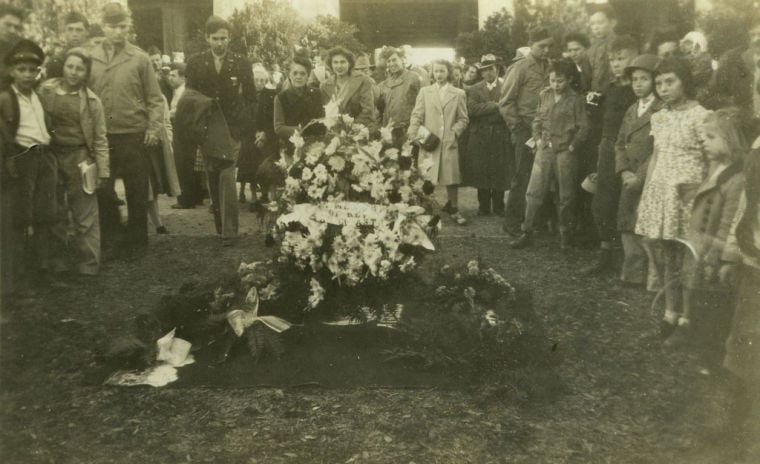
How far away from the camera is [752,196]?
329cm

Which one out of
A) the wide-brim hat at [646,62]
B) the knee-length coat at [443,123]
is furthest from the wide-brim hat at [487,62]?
the wide-brim hat at [646,62]

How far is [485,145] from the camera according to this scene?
9.29 metres

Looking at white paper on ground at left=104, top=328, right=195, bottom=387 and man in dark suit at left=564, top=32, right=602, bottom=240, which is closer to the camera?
white paper on ground at left=104, top=328, right=195, bottom=387

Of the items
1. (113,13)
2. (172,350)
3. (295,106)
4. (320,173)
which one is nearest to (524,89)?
(295,106)

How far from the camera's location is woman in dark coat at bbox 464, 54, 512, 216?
30.2 feet

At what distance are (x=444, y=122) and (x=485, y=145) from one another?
0.60m

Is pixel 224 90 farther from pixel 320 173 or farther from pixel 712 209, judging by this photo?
pixel 712 209

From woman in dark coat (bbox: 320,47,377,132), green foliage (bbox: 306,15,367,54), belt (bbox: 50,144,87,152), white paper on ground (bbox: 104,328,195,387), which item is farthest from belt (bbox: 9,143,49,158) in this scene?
green foliage (bbox: 306,15,367,54)

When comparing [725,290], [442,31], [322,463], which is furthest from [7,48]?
[442,31]

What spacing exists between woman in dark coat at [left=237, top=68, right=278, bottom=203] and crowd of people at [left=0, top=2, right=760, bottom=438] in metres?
0.02

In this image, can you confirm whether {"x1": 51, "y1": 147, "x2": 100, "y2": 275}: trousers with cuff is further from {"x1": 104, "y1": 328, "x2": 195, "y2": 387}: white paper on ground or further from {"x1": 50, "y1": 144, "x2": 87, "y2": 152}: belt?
{"x1": 104, "y1": 328, "x2": 195, "y2": 387}: white paper on ground

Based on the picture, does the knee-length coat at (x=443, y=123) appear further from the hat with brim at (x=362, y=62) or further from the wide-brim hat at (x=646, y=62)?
the wide-brim hat at (x=646, y=62)

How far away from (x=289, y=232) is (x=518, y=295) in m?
1.70

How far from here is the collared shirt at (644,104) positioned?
563 cm
